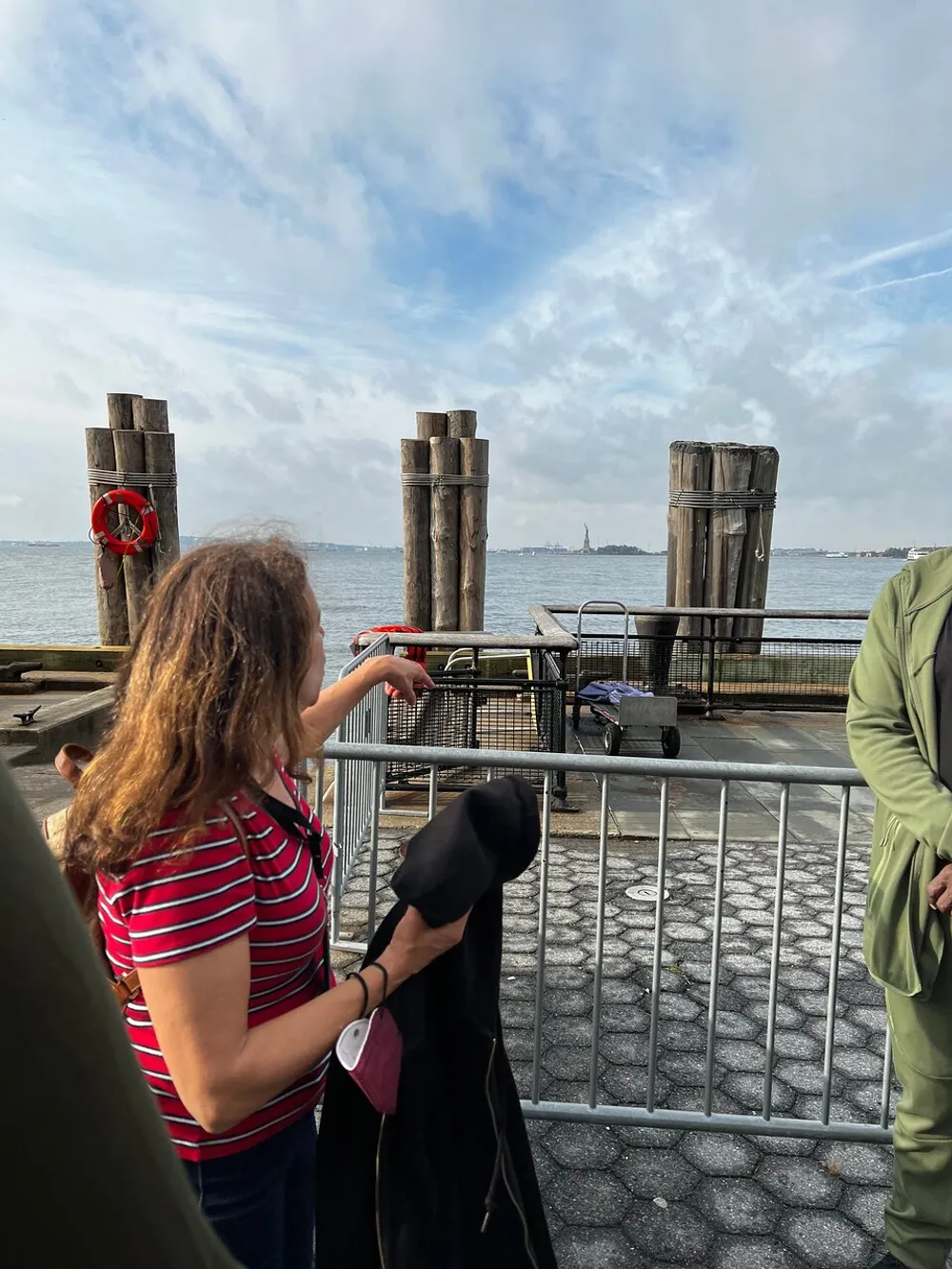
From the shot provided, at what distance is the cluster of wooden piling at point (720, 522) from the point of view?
9945mm

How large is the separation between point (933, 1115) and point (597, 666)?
796 centimetres

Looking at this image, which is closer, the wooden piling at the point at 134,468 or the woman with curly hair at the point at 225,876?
the woman with curly hair at the point at 225,876

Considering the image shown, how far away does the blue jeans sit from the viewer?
153 cm

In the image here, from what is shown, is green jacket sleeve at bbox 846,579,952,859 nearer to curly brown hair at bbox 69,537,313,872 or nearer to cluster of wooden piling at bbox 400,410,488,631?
curly brown hair at bbox 69,537,313,872

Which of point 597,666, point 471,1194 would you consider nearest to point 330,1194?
point 471,1194

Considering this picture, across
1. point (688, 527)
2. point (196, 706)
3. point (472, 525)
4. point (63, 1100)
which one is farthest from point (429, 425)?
point (63, 1100)

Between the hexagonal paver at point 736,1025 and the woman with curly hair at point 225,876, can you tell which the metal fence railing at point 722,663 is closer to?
the hexagonal paver at point 736,1025

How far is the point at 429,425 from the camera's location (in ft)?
31.7

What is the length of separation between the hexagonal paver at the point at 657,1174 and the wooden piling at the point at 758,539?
299 inches

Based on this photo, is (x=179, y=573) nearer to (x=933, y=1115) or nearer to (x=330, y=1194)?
(x=330, y=1194)

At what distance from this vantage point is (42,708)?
966 centimetres

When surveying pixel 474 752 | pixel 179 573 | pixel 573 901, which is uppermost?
pixel 179 573

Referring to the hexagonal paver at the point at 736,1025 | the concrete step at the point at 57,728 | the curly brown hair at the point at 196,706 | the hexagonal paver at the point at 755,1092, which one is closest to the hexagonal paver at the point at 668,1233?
the hexagonal paver at the point at 755,1092

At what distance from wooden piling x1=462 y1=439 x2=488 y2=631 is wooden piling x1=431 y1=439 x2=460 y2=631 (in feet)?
0.18
